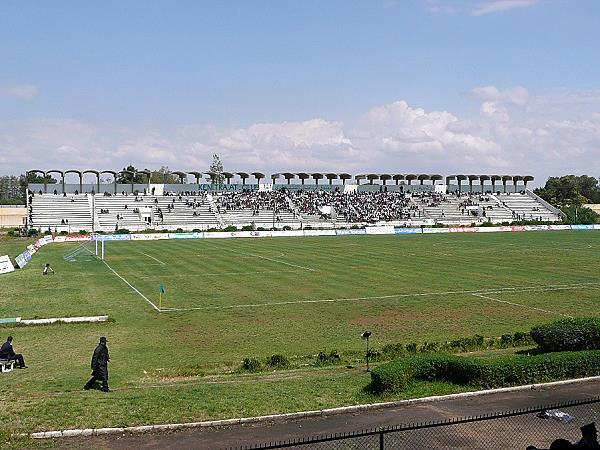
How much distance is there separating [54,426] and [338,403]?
699cm

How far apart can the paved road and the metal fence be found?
1.76 ft

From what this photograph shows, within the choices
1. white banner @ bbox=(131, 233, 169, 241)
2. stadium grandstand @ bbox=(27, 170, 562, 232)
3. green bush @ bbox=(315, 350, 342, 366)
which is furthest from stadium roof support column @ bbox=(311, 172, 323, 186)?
green bush @ bbox=(315, 350, 342, 366)

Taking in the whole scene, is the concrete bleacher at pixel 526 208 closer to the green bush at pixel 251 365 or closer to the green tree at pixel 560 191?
the green tree at pixel 560 191

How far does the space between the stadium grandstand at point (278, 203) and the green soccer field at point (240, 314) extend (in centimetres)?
4867

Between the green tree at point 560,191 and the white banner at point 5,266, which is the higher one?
the green tree at point 560,191

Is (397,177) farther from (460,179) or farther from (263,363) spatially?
(263,363)

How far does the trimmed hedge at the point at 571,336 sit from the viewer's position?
2183cm

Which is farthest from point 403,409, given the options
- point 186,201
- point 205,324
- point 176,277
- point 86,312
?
point 186,201

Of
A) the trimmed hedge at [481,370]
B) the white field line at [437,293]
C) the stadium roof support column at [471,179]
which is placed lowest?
the white field line at [437,293]

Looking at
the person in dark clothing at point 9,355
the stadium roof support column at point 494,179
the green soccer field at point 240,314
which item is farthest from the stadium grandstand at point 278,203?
the person in dark clothing at point 9,355

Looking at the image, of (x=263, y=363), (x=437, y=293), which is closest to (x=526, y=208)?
(x=437, y=293)

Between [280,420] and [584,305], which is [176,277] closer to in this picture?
[584,305]

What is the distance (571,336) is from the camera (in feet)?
71.8

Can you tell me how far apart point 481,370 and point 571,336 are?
4.86 m
